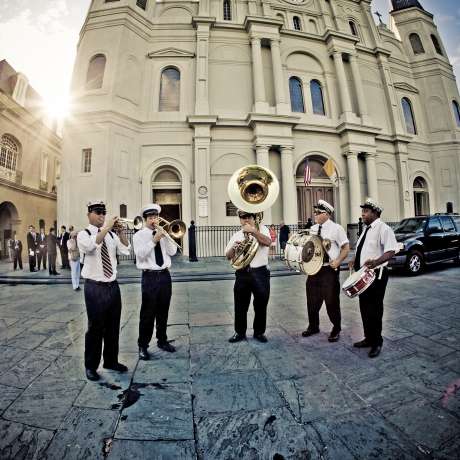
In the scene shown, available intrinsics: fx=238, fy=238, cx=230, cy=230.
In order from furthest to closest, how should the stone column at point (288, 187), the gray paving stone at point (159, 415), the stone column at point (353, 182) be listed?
the stone column at point (353, 182), the stone column at point (288, 187), the gray paving stone at point (159, 415)

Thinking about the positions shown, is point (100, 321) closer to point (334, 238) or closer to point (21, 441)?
point (21, 441)

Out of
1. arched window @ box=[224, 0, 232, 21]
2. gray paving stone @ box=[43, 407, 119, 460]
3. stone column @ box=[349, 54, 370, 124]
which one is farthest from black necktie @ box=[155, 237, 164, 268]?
arched window @ box=[224, 0, 232, 21]

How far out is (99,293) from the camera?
280cm

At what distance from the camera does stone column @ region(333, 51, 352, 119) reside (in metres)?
16.6

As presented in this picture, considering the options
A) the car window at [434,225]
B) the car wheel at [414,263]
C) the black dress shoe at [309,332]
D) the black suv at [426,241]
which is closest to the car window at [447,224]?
the black suv at [426,241]

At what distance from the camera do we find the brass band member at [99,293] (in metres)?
2.76

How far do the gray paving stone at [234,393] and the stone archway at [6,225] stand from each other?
69.2 ft

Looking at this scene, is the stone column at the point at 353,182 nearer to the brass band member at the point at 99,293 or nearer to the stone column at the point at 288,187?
the stone column at the point at 288,187

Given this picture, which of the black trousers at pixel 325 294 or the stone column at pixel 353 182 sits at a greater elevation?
the stone column at pixel 353 182

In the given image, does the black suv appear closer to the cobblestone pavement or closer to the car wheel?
the car wheel

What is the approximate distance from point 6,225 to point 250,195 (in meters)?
21.6

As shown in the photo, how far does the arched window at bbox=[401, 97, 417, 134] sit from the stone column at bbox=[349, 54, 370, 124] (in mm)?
5062

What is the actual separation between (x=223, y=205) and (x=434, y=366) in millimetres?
12741

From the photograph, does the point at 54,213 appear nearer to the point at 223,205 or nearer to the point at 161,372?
the point at 223,205
